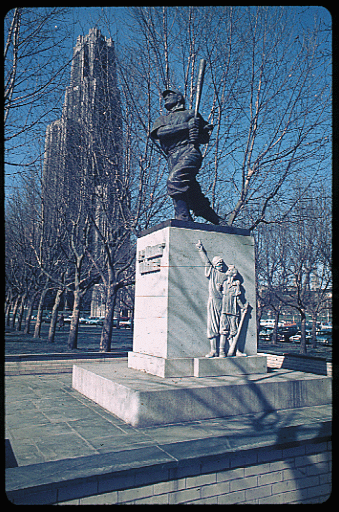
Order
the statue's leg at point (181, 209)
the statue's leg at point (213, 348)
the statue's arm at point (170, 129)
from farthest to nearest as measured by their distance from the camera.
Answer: the statue's leg at point (181, 209)
the statue's arm at point (170, 129)
the statue's leg at point (213, 348)

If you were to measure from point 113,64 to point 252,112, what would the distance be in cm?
490

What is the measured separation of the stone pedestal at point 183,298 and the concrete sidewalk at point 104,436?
99cm

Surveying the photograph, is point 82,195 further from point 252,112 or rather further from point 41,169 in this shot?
point 252,112

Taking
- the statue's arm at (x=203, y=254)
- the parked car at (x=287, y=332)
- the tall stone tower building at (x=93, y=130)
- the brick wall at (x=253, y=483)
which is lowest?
the parked car at (x=287, y=332)

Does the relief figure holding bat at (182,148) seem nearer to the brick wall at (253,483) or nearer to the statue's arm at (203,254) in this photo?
the statue's arm at (203,254)

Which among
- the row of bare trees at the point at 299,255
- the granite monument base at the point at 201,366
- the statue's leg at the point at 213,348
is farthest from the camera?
the row of bare trees at the point at 299,255

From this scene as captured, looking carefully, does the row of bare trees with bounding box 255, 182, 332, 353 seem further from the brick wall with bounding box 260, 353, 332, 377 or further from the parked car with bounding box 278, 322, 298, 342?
the parked car with bounding box 278, 322, 298, 342

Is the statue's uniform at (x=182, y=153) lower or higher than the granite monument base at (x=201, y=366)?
higher

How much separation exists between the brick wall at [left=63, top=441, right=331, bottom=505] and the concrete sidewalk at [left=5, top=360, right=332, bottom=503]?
126mm

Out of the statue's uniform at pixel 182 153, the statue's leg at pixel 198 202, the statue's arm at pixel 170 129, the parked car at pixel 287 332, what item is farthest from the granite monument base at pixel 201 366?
the parked car at pixel 287 332

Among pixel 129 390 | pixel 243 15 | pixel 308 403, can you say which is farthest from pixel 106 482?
pixel 243 15

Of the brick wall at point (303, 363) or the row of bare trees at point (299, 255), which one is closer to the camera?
the brick wall at point (303, 363)

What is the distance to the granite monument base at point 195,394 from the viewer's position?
4762mm

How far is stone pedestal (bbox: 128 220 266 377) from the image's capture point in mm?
5852
